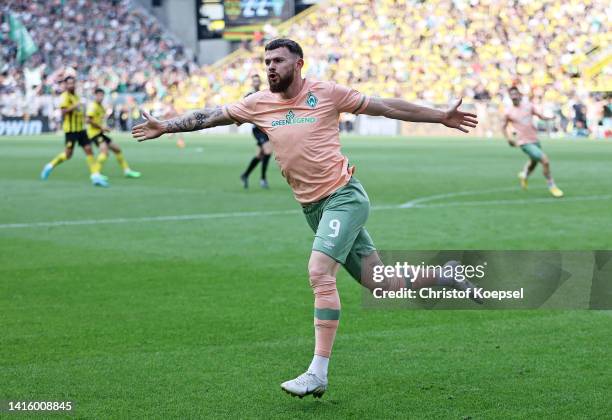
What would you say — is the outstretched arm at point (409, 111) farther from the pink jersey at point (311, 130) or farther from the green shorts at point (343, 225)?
the green shorts at point (343, 225)

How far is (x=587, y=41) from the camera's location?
164 ft

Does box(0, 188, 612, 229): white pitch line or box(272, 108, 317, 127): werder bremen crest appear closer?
box(272, 108, 317, 127): werder bremen crest

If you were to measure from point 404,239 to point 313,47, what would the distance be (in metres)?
49.0

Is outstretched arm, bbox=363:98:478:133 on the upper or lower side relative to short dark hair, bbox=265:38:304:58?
lower

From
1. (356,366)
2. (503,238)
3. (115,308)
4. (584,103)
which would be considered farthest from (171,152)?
(356,366)

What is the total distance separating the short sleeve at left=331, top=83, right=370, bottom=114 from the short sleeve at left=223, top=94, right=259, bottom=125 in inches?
20.0

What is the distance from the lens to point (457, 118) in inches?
259

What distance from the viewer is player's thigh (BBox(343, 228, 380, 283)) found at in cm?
666

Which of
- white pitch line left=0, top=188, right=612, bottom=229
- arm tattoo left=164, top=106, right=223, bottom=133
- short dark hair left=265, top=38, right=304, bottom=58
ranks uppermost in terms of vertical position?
short dark hair left=265, top=38, right=304, bottom=58

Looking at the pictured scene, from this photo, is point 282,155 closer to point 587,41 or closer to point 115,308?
point 115,308

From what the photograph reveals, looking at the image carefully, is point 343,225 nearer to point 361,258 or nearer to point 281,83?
point 361,258

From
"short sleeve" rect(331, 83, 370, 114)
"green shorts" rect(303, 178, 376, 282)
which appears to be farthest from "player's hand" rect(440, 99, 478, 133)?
"green shorts" rect(303, 178, 376, 282)

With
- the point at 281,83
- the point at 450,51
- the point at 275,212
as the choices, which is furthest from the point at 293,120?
the point at 450,51

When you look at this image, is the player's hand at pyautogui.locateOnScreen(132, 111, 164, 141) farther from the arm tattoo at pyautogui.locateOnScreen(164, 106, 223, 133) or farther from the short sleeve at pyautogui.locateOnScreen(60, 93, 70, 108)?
the short sleeve at pyautogui.locateOnScreen(60, 93, 70, 108)
